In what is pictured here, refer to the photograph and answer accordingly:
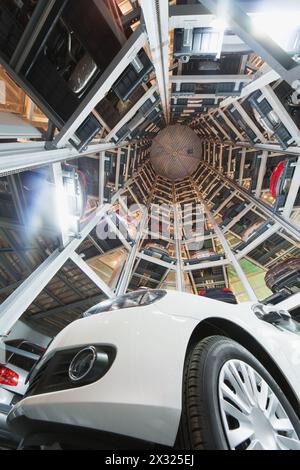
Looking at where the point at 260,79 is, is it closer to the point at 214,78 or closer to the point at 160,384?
the point at 214,78

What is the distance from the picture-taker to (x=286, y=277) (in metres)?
Answer: 5.71

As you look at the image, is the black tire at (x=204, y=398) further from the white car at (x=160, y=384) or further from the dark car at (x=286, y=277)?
the dark car at (x=286, y=277)

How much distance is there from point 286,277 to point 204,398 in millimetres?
5091

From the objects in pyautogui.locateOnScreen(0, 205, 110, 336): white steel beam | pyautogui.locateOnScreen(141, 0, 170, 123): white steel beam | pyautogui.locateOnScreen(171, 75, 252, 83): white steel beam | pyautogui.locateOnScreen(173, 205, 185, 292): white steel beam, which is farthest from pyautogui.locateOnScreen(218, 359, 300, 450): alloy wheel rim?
pyautogui.locateOnScreen(173, 205, 185, 292): white steel beam

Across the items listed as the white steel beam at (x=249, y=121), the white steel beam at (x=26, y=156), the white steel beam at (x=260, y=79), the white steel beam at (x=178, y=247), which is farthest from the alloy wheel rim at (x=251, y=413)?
the white steel beam at (x=249, y=121)

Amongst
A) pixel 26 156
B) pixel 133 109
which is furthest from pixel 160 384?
pixel 133 109

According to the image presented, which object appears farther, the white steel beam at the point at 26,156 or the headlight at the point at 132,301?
the white steel beam at the point at 26,156

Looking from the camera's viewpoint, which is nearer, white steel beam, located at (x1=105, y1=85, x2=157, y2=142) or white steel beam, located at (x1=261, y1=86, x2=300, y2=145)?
white steel beam, located at (x1=261, y1=86, x2=300, y2=145)

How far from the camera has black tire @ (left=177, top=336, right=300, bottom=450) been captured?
1.21 metres

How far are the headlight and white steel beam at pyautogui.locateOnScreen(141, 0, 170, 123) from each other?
101 inches

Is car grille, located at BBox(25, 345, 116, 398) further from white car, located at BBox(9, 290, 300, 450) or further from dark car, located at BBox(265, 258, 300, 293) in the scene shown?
dark car, located at BBox(265, 258, 300, 293)

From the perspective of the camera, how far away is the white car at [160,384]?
3.97 feet

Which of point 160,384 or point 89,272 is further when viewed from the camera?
point 89,272

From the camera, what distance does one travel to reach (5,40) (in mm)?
2916
